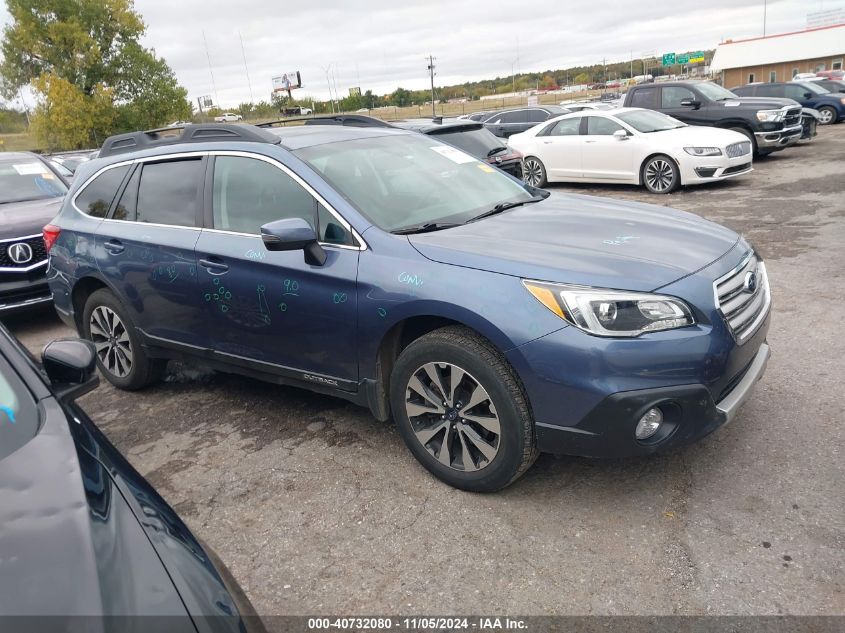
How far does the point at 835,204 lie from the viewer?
32.6 feet

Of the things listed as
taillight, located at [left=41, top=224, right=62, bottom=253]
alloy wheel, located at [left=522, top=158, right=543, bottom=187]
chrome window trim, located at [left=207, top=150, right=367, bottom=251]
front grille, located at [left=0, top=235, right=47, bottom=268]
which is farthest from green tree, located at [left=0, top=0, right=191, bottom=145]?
chrome window trim, located at [left=207, top=150, right=367, bottom=251]

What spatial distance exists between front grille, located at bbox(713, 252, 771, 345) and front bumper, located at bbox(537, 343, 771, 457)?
0.34m

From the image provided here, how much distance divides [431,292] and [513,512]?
108 centimetres

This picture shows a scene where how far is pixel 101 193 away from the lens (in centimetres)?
505

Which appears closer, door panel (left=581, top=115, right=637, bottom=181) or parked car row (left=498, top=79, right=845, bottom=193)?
parked car row (left=498, top=79, right=845, bottom=193)

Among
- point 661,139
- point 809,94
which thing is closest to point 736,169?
point 661,139

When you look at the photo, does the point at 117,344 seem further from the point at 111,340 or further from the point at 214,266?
the point at 214,266

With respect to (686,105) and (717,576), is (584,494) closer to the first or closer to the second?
(717,576)

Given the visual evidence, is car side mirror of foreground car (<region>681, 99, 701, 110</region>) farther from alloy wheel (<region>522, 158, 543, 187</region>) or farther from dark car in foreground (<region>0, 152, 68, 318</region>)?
dark car in foreground (<region>0, 152, 68, 318</region>)


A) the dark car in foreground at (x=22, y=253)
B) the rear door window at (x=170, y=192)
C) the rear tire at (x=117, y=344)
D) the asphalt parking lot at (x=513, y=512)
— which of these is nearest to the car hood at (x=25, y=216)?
the dark car in foreground at (x=22, y=253)

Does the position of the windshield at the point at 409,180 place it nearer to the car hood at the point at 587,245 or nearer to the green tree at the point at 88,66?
the car hood at the point at 587,245

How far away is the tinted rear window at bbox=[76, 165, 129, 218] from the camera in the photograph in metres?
4.95

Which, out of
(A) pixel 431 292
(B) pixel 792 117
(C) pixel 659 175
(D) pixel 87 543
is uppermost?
(A) pixel 431 292

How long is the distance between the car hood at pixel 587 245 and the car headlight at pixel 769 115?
12.5 metres
